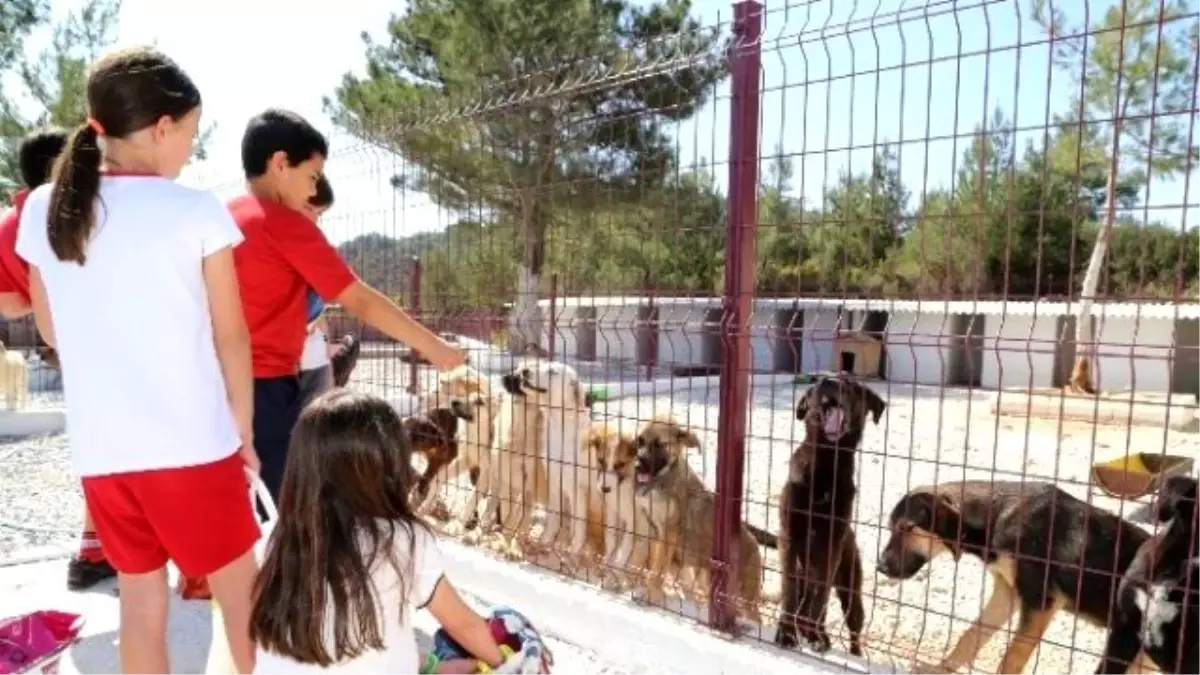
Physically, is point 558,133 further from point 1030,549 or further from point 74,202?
point 1030,549

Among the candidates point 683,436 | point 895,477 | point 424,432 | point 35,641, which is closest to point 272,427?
point 35,641

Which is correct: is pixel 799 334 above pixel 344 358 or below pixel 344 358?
above

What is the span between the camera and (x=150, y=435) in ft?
7.96

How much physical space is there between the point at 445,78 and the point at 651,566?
643 inches

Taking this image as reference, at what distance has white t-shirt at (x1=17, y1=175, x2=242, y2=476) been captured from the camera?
240cm

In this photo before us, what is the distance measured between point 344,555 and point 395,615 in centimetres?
21

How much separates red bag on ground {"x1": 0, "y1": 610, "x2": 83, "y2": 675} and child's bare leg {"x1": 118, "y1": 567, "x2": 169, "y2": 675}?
0.36 meters

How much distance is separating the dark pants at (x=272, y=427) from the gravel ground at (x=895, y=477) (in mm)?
1453

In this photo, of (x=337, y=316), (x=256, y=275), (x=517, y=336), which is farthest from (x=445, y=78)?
(x=256, y=275)

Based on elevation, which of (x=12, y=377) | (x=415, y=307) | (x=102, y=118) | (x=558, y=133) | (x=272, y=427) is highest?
(x=558, y=133)

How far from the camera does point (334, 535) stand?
221cm

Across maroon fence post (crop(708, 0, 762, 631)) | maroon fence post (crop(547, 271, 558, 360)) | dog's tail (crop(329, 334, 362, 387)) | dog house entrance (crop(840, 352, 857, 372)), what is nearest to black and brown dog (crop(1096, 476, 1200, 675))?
maroon fence post (crop(708, 0, 762, 631))

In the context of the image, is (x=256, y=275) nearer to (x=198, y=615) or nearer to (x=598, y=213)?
(x=598, y=213)

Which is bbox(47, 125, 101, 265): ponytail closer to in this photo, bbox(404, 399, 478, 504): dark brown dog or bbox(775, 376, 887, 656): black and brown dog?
bbox(775, 376, 887, 656): black and brown dog
